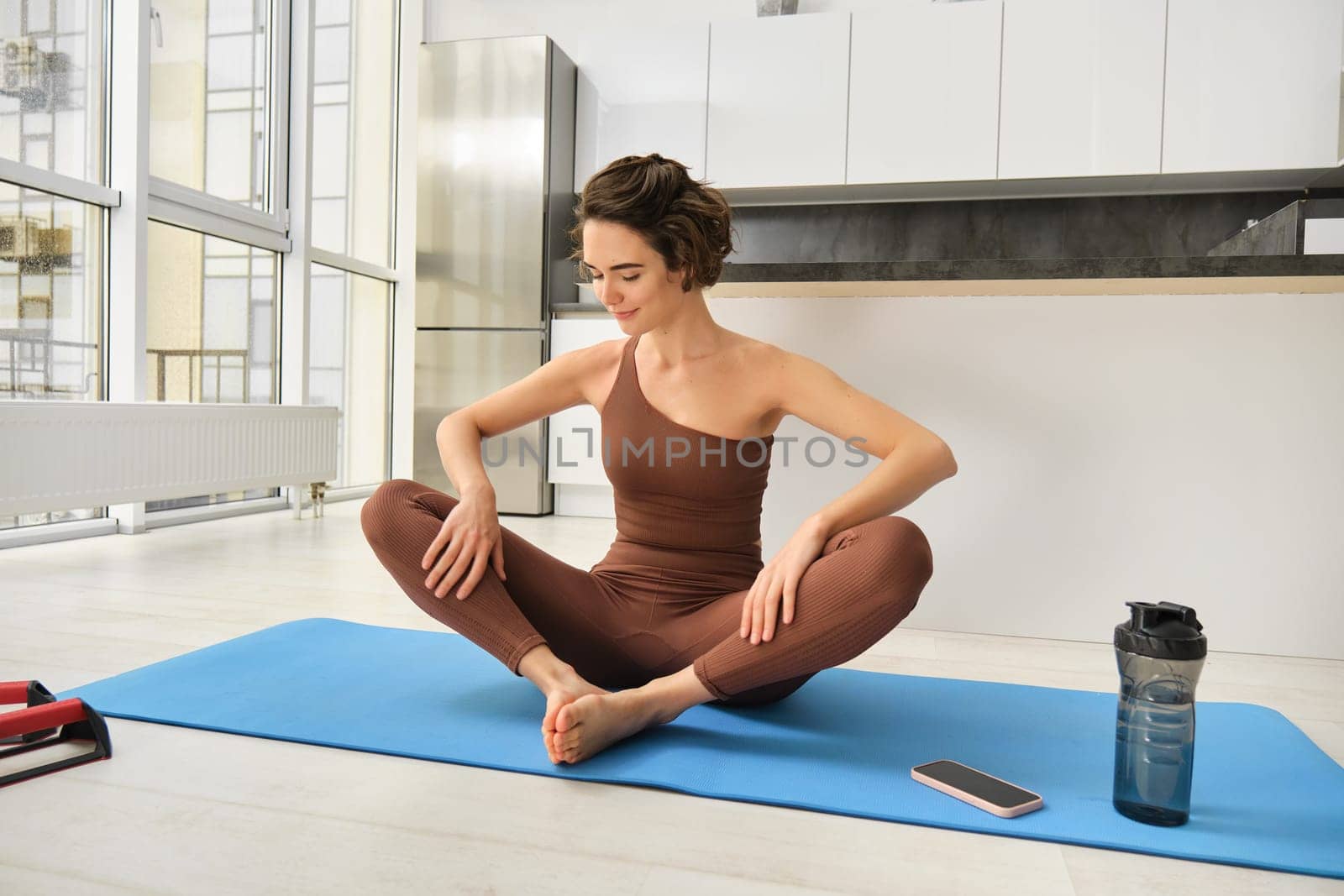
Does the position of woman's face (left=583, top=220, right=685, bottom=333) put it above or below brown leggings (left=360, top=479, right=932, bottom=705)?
above

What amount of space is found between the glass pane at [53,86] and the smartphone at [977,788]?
3298 millimetres

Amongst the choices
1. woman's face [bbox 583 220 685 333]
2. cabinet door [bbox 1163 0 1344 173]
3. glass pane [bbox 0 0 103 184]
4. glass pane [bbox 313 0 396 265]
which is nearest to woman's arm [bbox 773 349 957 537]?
woman's face [bbox 583 220 685 333]

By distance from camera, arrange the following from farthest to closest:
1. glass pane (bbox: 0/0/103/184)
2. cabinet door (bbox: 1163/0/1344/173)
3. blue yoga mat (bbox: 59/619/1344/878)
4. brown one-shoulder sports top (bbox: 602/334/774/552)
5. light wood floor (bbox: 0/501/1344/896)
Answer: cabinet door (bbox: 1163/0/1344/173), glass pane (bbox: 0/0/103/184), brown one-shoulder sports top (bbox: 602/334/774/552), blue yoga mat (bbox: 59/619/1344/878), light wood floor (bbox: 0/501/1344/896)

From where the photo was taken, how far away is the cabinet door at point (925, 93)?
4.20 metres

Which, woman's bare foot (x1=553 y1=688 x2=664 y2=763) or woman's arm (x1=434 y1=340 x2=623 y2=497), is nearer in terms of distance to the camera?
woman's bare foot (x1=553 y1=688 x2=664 y2=763)

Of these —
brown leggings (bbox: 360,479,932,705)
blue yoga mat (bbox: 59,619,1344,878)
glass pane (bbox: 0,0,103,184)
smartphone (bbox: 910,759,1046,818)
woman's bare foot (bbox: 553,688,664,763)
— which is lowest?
blue yoga mat (bbox: 59,619,1344,878)

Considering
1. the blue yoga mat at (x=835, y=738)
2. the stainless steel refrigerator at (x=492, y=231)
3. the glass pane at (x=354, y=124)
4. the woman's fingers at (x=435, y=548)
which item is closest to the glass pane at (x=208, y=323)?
the glass pane at (x=354, y=124)

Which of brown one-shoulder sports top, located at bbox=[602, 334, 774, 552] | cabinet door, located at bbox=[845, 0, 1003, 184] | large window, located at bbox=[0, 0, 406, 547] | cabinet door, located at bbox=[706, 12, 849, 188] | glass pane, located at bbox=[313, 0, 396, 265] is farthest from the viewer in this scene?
glass pane, located at bbox=[313, 0, 396, 265]

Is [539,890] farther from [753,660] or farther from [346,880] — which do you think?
[753,660]

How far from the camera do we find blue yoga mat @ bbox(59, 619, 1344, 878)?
1.14 metres

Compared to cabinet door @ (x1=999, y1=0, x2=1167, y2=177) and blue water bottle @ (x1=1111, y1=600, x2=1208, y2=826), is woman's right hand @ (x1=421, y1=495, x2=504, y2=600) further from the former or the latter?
cabinet door @ (x1=999, y1=0, x2=1167, y2=177)

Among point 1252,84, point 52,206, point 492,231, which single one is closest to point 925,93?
A: point 1252,84

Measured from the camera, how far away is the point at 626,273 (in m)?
1.46

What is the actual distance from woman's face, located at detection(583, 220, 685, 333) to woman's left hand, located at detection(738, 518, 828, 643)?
1.46 ft
